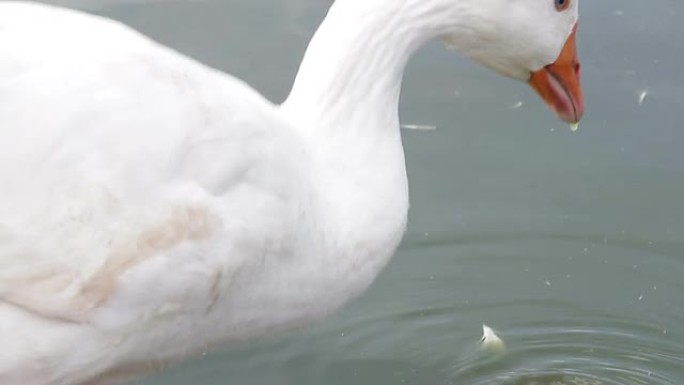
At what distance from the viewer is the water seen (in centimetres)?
461

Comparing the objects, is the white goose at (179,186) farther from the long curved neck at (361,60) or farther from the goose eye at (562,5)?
the goose eye at (562,5)

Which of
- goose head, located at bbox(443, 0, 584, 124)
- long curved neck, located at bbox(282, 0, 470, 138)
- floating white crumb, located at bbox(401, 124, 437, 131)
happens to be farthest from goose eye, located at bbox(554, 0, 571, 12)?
floating white crumb, located at bbox(401, 124, 437, 131)

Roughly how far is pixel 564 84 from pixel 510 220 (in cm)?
105

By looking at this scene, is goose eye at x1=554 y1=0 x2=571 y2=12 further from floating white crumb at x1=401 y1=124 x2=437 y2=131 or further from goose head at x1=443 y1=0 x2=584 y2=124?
floating white crumb at x1=401 y1=124 x2=437 y2=131

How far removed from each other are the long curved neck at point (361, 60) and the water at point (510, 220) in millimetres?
1106

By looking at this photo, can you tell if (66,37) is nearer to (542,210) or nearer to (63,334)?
(63,334)

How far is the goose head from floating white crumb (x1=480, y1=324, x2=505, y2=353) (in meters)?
0.83

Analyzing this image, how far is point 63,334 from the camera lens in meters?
3.22

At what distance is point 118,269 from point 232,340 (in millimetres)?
496

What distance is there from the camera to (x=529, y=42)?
3.97 metres

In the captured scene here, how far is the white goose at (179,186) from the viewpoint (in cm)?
320

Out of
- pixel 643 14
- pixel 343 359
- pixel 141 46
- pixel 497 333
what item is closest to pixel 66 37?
pixel 141 46

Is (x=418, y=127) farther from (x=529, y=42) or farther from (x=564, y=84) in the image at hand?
(x=529, y=42)

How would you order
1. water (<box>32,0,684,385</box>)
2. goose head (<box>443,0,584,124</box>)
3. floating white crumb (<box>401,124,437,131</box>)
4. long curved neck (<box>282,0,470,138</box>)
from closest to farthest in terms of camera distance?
long curved neck (<box>282,0,470,138</box>) → goose head (<box>443,0,584,124</box>) → water (<box>32,0,684,385</box>) → floating white crumb (<box>401,124,437,131</box>)
